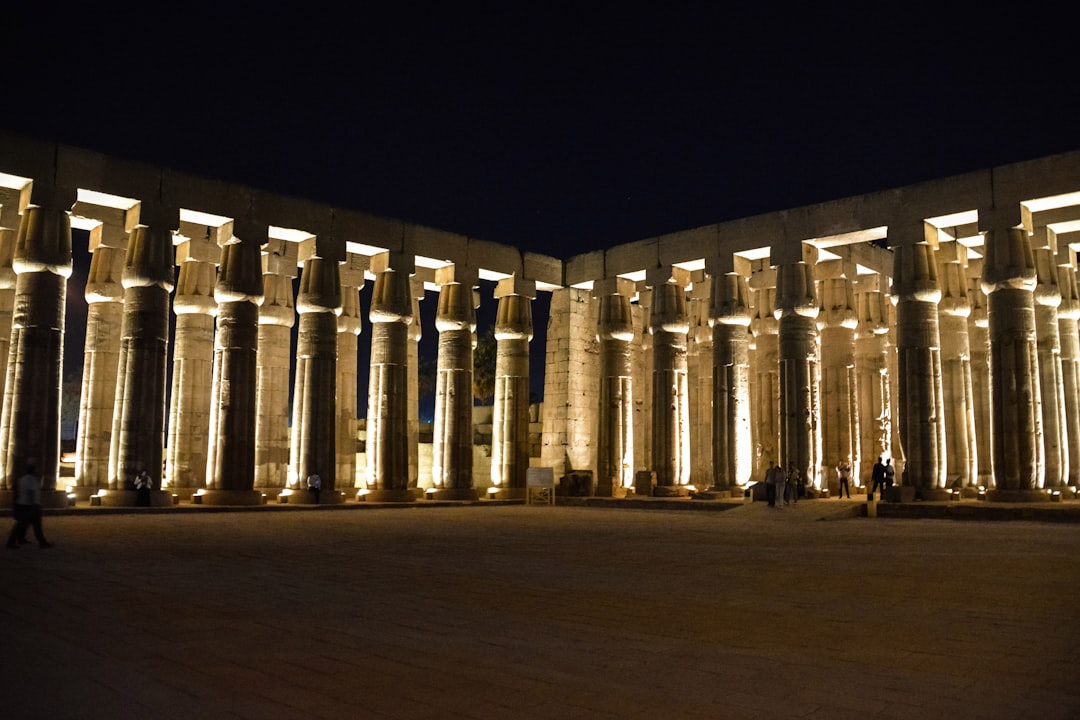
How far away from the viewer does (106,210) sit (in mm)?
24812

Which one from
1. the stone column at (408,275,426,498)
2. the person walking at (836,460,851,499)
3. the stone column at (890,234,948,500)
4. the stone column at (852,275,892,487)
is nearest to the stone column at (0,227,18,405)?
the stone column at (408,275,426,498)

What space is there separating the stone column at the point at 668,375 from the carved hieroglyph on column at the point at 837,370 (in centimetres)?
456

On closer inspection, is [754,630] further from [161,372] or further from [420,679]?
[161,372]

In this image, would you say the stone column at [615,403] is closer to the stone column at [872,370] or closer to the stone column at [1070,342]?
the stone column at [872,370]

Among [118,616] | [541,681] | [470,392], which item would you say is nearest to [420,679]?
[541,681]

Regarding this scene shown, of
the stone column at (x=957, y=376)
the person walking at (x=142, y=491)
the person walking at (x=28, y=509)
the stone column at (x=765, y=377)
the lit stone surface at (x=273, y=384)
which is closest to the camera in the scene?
the person walking at (x=28, y=509)

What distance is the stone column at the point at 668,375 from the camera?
2962cm

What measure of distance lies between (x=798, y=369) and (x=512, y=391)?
384 inches

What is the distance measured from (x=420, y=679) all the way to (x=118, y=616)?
3.27m

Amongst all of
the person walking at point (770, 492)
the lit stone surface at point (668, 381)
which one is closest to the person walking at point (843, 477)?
the person walking at point (770, 492)

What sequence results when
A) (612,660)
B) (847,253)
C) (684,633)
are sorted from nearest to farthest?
(612,660), (684,633), (847,253)

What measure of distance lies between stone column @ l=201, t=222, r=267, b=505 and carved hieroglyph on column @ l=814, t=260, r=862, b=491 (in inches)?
688

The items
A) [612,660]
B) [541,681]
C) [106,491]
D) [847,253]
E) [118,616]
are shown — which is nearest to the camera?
[541,681]

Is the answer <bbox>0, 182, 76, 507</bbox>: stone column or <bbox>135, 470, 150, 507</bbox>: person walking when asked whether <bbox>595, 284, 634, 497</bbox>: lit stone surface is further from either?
<bbox>0, 182, 76, 507</bbox>: stone column
